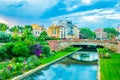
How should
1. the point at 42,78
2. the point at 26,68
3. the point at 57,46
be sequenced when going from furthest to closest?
the point at 57,46 → the point at 26,68 → the point at 42,78

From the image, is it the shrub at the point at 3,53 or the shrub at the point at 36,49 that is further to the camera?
the shrub at the point at 36,49

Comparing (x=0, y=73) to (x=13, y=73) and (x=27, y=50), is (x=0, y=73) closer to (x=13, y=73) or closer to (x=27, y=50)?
(x=13, y=73)

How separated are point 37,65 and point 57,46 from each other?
36.9m

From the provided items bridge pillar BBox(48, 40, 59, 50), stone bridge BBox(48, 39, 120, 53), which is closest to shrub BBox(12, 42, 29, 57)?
bridge pillar BBox(48, 40, 59, 50)

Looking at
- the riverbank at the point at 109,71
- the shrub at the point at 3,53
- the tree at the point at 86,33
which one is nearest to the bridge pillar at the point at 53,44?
the shrub at the point at 3,53

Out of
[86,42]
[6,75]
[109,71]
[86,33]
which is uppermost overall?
[86,33]

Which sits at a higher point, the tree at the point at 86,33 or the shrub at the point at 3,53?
the tree at the point at 86,33

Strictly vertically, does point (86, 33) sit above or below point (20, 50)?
Result: above

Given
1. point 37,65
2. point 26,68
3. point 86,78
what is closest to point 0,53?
point 37,65

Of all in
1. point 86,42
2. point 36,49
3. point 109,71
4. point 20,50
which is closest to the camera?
point 109,71

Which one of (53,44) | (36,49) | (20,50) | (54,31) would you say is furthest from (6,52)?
(54,31)

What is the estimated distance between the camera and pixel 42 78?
2886 centimetres

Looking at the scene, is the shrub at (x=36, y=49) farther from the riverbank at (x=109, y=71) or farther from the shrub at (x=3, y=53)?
the riverbank at (x=109, y=71)

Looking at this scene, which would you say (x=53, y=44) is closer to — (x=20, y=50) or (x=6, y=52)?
(x=20, y=50)
